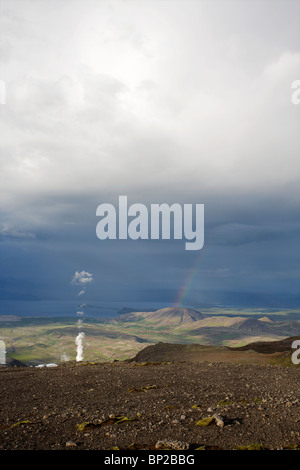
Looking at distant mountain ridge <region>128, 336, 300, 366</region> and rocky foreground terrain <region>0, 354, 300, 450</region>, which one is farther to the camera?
distant mountain ridge <region>128, 336, 300, 366</region>

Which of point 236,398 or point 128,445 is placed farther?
point 236,398

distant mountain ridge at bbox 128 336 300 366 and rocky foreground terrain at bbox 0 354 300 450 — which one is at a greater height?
rocky foreground terrain at bbox 0 354 300 450

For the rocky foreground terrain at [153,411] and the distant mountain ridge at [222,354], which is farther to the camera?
the distant mountain ridge at [222,354]

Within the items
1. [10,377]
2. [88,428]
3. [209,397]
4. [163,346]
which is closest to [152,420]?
[88,428]

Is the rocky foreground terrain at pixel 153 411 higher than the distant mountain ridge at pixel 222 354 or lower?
higher

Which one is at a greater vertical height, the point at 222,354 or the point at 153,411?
the point at 153,411

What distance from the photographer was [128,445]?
14.1 meters

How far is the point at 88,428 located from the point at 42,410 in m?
5.59

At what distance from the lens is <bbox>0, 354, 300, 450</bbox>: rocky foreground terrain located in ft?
47.6

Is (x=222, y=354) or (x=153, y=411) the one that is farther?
(x=222, y=354)

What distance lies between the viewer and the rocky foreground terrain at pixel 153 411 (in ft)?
47.6

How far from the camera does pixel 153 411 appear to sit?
18844 millimetres
